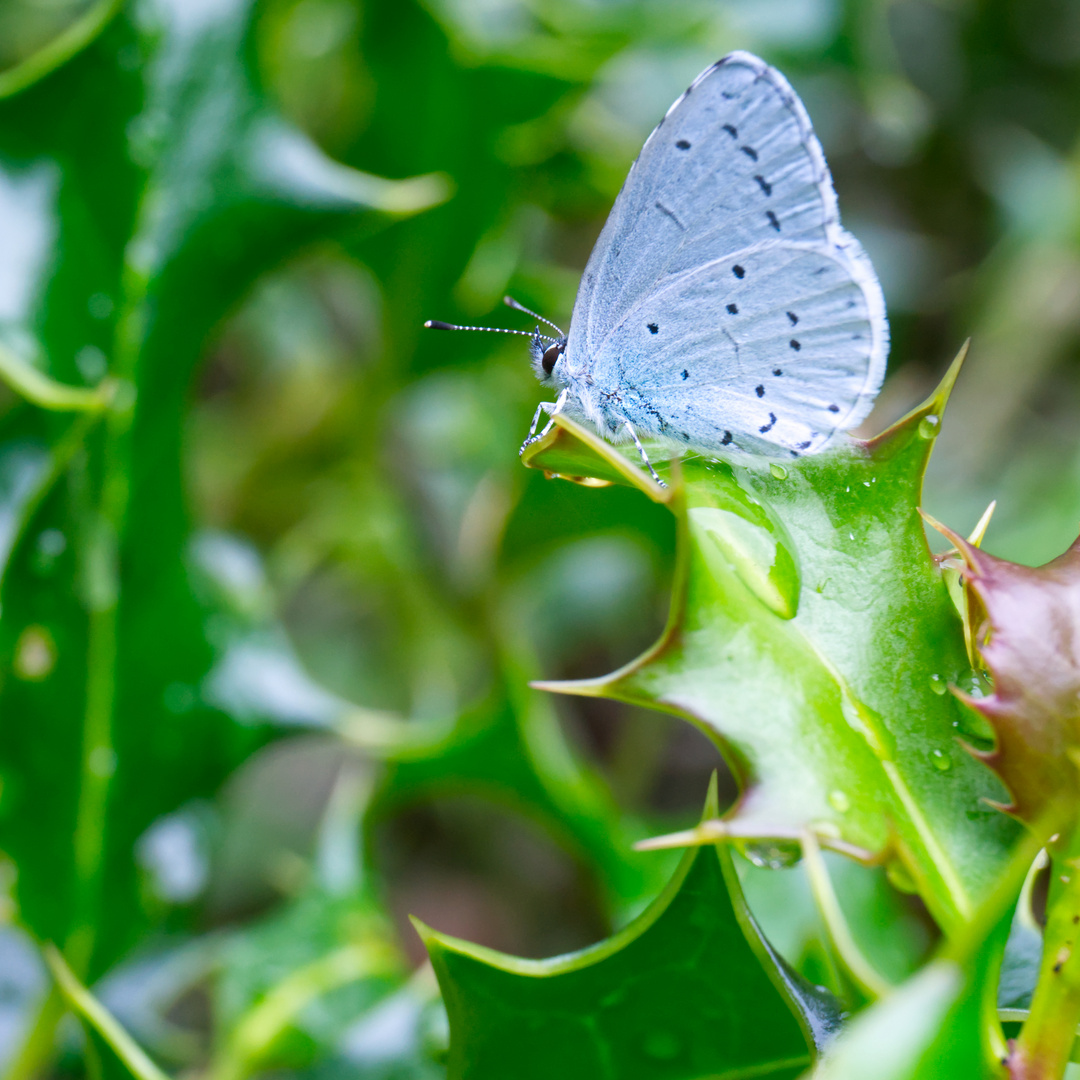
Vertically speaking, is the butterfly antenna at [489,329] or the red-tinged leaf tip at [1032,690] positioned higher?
the red-tinged leaf tip at [1032,690]

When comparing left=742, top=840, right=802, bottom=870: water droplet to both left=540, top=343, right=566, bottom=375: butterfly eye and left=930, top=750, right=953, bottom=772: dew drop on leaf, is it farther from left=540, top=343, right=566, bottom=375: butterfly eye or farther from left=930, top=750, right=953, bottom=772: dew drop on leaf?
left=540, top=343, right=566, bottom=375: butterfly eye

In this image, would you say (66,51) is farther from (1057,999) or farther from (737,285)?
(1057,999)

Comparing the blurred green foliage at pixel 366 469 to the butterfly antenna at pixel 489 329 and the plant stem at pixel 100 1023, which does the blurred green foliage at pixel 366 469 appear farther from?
the plant stem at pixel 100 1023

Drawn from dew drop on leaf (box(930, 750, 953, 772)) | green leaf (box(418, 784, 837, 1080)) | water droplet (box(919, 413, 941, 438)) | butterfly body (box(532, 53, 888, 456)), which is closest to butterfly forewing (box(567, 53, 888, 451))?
butterfly body (box(532, 53, 888, 456))

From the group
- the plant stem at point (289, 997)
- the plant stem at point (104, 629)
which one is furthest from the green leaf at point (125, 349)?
the plant stem at point (289, 997)

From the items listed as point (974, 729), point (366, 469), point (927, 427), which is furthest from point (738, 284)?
point (366, 469)

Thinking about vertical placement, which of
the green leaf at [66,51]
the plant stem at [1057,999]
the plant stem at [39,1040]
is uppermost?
the green leaf at [66,51]
